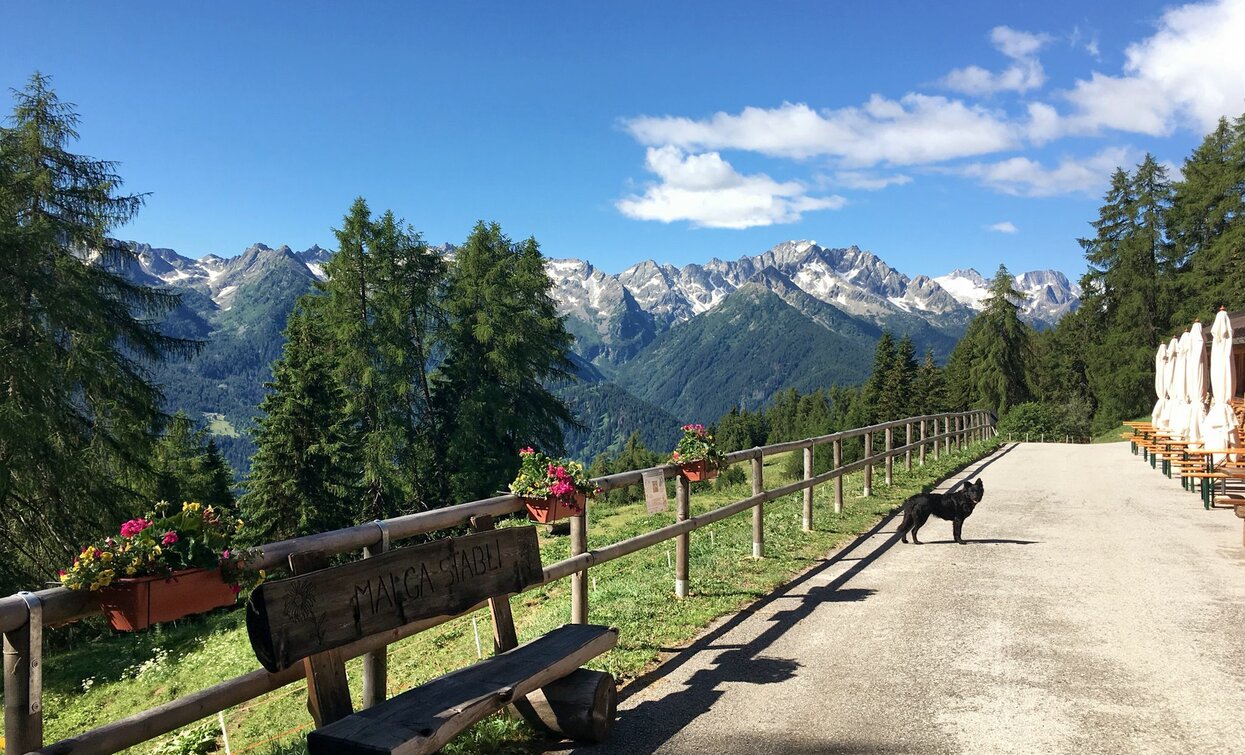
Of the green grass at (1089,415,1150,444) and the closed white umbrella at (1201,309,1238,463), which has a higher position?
the closed white umbrella at (1201,309,1238,463)

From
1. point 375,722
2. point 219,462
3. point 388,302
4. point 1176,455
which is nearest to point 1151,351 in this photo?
point 1176,455

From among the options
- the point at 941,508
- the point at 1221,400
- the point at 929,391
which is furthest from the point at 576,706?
the point at 929,391

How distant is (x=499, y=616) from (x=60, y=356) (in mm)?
19460

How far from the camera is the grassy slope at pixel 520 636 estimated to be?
22.5 ft

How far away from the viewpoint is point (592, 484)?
616 centimetres

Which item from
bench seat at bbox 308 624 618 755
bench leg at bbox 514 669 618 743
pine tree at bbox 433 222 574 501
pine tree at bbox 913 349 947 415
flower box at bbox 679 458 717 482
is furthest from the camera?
pine tree at bbox 913 349 947 415

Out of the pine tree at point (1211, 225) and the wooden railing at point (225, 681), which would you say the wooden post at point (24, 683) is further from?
the pine tree at point (1211, 225)

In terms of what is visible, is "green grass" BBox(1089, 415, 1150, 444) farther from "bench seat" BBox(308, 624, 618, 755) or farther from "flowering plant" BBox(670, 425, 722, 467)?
"bench seat" BBox(308, 624, 618, 755)

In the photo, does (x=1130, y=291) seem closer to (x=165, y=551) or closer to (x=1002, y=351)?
(x=1002, y=351)

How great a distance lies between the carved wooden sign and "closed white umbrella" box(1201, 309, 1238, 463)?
13405 mm

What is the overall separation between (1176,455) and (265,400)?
30957 millimetres

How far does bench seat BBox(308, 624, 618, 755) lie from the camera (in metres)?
3.31

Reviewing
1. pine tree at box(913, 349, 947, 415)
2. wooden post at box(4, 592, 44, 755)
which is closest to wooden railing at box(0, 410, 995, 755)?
wooden post at box(4, 592, 44, 755)

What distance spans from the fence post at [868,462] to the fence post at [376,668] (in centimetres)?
1159
